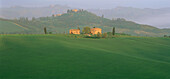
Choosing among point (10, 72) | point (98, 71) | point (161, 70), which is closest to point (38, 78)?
point (10, 72)

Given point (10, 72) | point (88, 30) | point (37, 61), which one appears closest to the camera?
point (10, 72)

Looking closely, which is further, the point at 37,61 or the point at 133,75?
the point at 37,61

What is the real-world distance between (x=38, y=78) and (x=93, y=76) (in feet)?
33.8

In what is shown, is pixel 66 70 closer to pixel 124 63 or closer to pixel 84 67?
pixel 84 67

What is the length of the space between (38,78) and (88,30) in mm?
125962

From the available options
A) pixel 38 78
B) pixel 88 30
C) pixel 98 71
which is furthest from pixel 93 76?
pixel 88 30

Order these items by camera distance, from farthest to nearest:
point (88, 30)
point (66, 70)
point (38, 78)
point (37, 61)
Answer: point (88, 30), point (37, 61), point (66, 70), point (38, 78)

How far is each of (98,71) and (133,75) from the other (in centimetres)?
726

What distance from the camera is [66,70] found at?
38.0 meters

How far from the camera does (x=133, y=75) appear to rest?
3662cm

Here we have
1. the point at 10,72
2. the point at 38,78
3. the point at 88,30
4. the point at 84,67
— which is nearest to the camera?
the point at 38,78

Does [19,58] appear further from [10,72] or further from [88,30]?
[88,30]

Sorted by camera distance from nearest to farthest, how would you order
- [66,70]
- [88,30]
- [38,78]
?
[38,78] < [66,70] < [88,30]

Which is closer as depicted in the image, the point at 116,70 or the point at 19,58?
the point at 116,70
